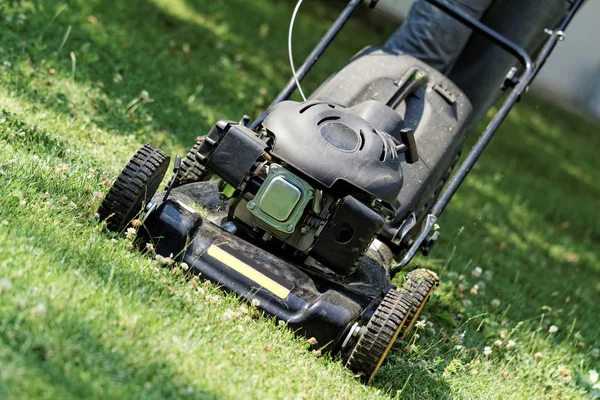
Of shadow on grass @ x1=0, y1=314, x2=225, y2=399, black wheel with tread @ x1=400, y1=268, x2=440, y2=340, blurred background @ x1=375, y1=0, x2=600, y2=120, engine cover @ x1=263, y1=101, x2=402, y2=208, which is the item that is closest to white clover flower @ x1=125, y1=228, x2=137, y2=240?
engine cover @ x1=263, y1=101, x2=402, y2=208

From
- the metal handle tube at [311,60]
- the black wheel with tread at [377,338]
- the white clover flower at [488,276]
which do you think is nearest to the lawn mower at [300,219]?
the black wheel with tread at [377,338]

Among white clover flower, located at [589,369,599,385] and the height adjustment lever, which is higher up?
the height adjustment lever

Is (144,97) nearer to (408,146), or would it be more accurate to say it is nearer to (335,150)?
(408,146)

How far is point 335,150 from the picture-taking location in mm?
3279

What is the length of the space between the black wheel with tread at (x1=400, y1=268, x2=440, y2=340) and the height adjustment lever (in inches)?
18.0

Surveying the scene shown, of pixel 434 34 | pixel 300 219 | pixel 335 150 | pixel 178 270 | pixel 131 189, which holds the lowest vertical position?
pixel 178 270

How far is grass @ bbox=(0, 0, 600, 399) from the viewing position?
8.27 feet

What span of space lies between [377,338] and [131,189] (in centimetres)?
99

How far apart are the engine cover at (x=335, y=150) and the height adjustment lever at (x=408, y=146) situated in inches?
5.0

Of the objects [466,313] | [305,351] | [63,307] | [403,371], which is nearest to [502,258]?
[466,313]

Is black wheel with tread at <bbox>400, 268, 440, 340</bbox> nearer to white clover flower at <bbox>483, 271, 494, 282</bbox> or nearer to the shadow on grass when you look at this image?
the shadow on grass

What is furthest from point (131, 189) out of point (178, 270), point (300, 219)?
point (300, 219)

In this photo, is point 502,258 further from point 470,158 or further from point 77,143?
point 77,143

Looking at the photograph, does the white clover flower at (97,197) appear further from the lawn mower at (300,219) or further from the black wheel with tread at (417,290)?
the black wheel with tread at (417,290)
